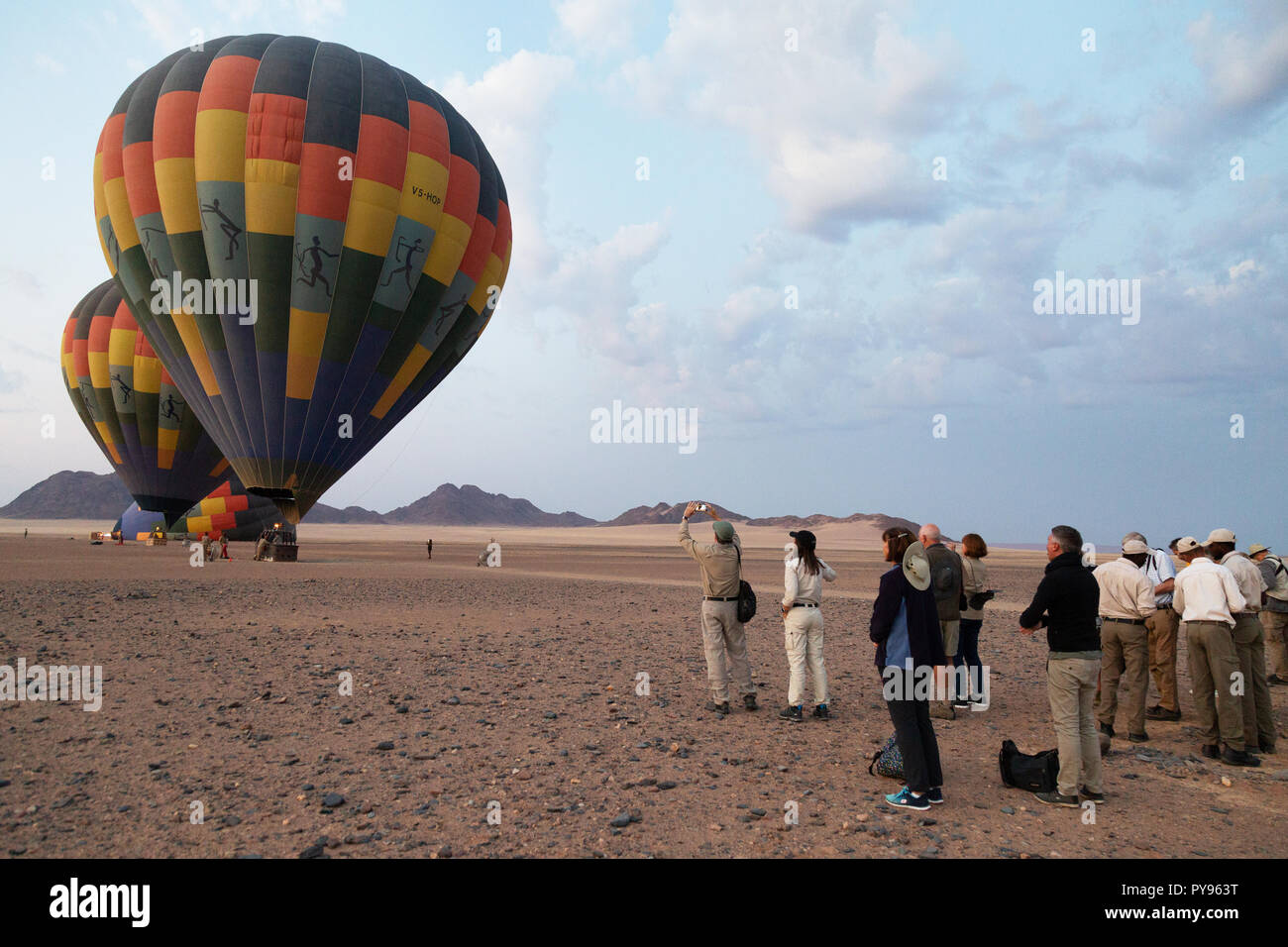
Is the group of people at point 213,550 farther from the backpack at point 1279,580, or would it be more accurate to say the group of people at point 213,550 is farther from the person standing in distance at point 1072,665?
the backpack at point 1279,580

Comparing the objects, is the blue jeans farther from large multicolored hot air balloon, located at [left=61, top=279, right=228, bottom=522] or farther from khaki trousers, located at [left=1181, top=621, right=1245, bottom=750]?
large multicolored hot air balloon, located at [left=61, top=279, right=228, bottom=522]

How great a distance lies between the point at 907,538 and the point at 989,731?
3385 mm

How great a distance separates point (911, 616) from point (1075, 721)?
158cm

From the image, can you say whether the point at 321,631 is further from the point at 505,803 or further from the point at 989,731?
the point at 989,731

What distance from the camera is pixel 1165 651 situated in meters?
8.45

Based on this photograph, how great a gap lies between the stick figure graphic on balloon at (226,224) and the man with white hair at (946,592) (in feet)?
76.1

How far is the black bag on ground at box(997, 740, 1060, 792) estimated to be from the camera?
19.3 ft

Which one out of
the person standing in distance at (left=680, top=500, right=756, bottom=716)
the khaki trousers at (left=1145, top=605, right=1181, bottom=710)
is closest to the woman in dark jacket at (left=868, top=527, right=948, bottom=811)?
the person standing in distance at (left=680, top=500, right=756, bottom=716)

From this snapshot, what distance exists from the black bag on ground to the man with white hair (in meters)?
2.22

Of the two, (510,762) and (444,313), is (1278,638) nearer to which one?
(510,762)

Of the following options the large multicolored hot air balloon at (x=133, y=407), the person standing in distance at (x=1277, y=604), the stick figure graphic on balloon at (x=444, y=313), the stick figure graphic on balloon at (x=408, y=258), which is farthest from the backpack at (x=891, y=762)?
the large multicolored hot air balloon at (x=133, y=407)

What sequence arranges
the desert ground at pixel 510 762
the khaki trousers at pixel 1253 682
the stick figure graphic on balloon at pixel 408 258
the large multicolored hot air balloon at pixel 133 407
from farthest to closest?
1. the large multicolored hot air balloon at pixel 133 407
2. the stick figure graphic on balloon at pixel 408 258
3. the khaki trousers at pixel 1253 682
4. the desert ground at pixel 510 762

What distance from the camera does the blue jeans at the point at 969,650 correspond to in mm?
8867
